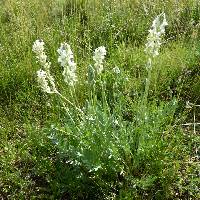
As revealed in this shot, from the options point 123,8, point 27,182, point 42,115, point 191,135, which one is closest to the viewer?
point 27,182

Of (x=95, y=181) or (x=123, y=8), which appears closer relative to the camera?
(x=95, y=181)

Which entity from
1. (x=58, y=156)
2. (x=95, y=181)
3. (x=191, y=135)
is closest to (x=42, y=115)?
(x=58, y=156)

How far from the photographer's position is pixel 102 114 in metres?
2.87

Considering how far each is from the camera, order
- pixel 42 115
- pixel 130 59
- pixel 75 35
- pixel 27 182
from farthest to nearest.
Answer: pixel 75 35 < pixel 130 59 < pixel 42 115 < pixel 27 182

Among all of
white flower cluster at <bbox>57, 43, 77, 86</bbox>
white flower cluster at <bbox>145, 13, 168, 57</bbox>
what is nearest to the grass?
white flower cluster at <bbox>57, 43, 77, 86</bbox>

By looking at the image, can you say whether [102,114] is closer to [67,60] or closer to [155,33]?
[67,60]

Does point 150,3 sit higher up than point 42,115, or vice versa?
point 150,3

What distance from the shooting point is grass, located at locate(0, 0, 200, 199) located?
2904mm

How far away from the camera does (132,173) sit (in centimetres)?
301

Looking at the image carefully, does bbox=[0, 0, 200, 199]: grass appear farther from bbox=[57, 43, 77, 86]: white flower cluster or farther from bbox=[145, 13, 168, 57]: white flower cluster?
bbox=[145, 13, 168, 57]: white flower cluster

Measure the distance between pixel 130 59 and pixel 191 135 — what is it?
3.81 ft

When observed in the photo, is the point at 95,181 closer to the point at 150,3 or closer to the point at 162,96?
the point at 162,96

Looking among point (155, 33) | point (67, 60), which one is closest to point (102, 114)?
point (67, 60)

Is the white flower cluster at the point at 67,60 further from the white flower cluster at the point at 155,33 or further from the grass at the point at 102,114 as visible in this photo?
the white flower cluster at the point at 155,33
